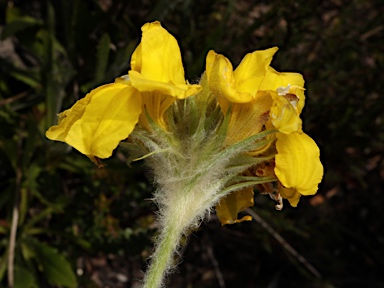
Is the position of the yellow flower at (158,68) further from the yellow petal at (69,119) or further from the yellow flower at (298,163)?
the yellow flower at (298,163)

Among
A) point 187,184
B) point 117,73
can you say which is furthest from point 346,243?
point 187,184

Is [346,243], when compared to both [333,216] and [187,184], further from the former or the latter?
[187,184]

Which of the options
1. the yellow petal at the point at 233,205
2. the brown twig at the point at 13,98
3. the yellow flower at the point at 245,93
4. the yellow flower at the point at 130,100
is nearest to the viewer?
the yellow flower at the point at 130,100

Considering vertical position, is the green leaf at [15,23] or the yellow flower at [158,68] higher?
the yellow flower at [158,68]

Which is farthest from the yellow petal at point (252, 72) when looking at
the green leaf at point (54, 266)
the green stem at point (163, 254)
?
the green leaf at point (54, 266)

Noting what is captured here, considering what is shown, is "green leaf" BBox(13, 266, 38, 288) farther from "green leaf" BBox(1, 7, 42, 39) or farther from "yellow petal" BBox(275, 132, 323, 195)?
"yellow petal" BBox(275, 132, 323, 195)
